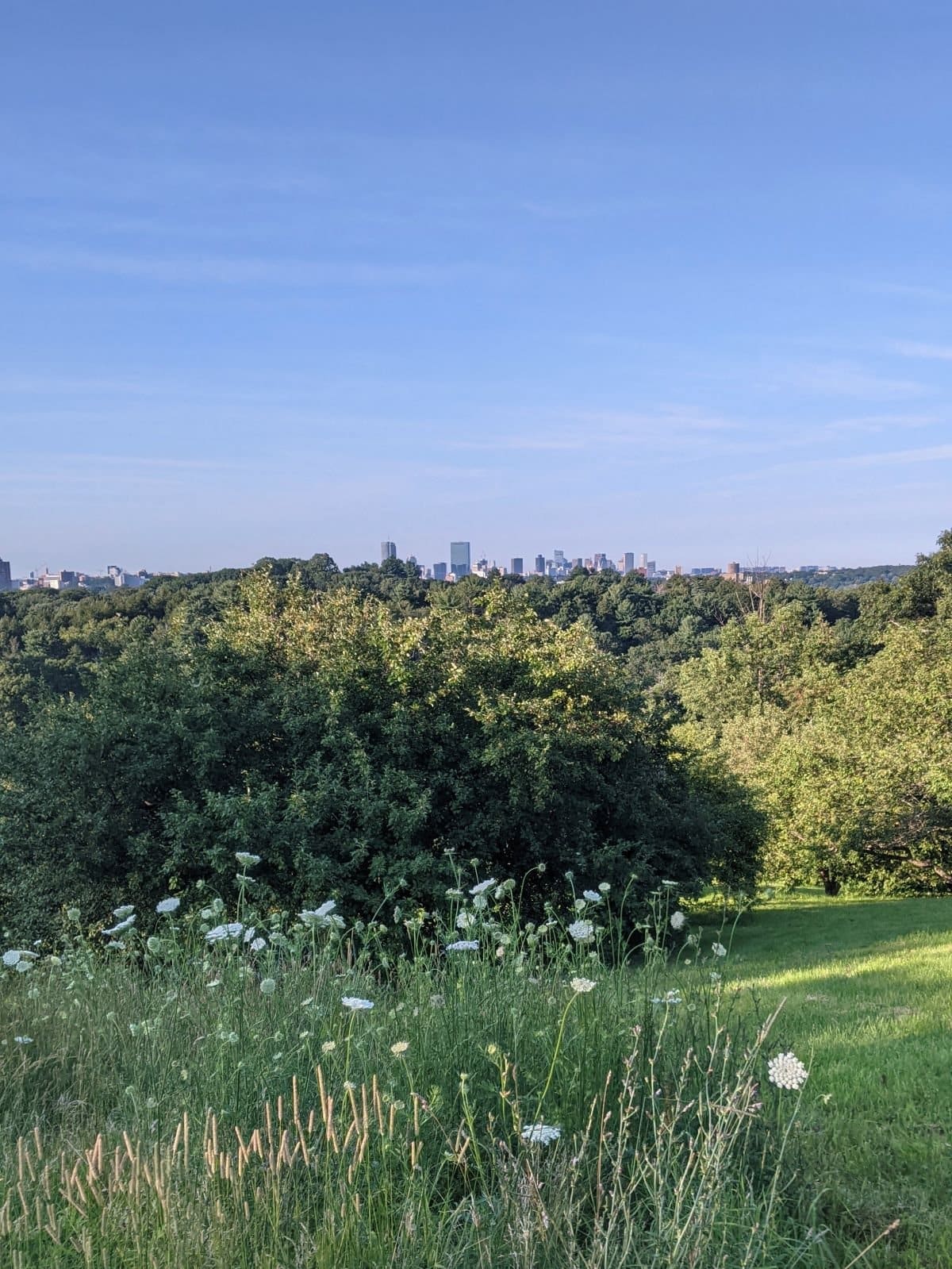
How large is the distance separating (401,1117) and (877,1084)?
303 centimetres

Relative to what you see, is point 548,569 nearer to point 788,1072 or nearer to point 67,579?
point 67,579

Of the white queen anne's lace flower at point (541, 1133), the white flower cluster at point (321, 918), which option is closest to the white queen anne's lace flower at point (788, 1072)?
the white queen anne's lace flower at point (541, 1133)

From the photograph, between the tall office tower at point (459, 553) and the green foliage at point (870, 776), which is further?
the tall office tower at point (459, 553)

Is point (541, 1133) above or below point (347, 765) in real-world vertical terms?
above

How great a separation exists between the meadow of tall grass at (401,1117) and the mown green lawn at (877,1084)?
0.85 ft

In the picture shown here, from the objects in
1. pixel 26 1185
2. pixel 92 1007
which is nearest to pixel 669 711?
pixel 92 1007

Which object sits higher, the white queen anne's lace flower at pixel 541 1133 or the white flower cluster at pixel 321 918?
the white flower cluster at pixel 321 918

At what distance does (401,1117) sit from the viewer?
3.05 meters

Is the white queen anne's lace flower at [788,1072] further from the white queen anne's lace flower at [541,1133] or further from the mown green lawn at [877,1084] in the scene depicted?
the white queen anne's lace flower at [541,1133]

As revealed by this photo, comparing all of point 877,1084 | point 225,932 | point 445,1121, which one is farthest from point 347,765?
point 445,1121

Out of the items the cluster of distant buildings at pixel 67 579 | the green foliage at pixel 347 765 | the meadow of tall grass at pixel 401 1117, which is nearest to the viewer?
the meadow of tall grass at pixel 401 1117

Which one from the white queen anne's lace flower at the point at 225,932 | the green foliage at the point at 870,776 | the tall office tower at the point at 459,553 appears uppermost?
the tall office tower at the point at 459,553

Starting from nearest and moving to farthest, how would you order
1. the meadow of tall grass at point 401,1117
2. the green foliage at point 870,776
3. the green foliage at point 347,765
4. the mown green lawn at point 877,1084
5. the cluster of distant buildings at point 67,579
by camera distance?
the meadow of tall grass at point 401,1117, the mown green lawn at point 877,1084, the green foliage at point 347,765, the green foliage at point 870,776, the cluster of distant buildings at point 67,579

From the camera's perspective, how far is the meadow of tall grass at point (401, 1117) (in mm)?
2379
